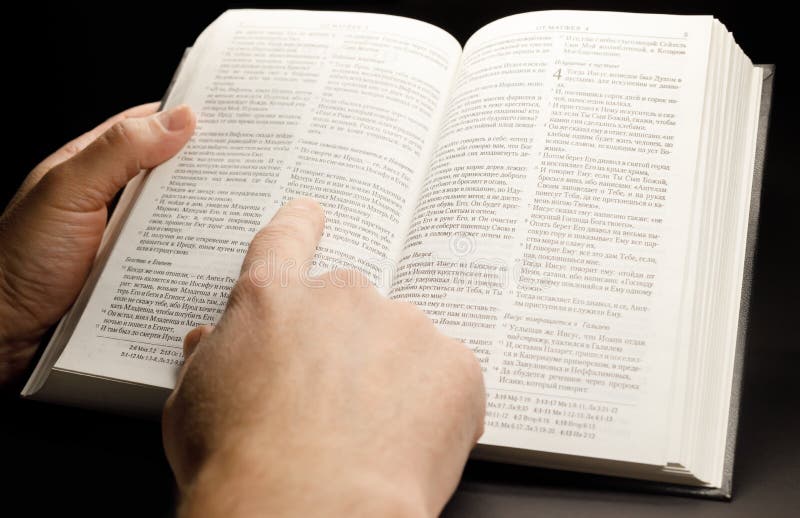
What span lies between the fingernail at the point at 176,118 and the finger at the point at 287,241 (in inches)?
9.1

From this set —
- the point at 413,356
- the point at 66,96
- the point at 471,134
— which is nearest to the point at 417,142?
the point at 471,134

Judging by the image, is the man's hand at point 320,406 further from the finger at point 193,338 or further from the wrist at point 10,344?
the wrist at point 10,344

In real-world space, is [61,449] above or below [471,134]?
below

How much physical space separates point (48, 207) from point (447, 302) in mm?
527

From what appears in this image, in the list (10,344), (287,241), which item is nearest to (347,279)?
(287,241)

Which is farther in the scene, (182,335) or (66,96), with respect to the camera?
(66,96)

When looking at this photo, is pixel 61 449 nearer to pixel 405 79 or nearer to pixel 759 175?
pixel 405 79

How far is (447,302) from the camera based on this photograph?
79 centimetres

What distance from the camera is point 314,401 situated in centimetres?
60

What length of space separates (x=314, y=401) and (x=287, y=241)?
0.22 m

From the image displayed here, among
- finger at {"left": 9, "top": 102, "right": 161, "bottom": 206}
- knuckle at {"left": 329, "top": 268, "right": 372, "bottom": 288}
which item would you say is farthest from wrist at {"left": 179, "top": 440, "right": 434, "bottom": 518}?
finger at {"left": 9, "top": 102, "right": 161, "bottom": 206}

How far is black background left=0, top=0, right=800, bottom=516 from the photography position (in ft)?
2.48

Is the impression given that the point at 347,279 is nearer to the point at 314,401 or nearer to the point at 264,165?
the point at 314,401

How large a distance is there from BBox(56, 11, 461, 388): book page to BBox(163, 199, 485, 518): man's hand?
0.40ft
